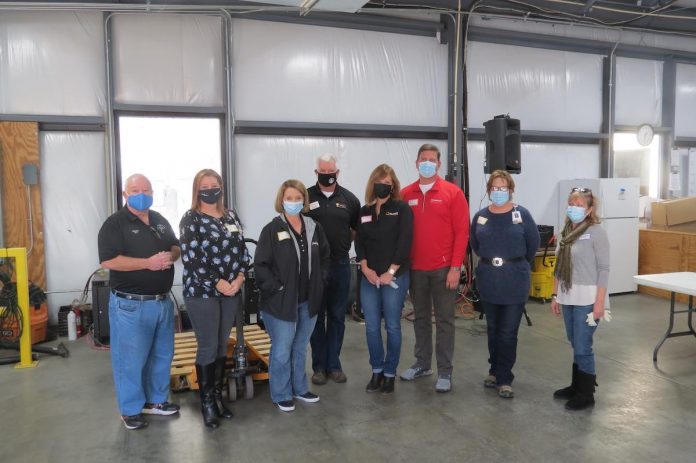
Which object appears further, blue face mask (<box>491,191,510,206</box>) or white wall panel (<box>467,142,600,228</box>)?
white wall panel (<box>467,142,600,228</box>)

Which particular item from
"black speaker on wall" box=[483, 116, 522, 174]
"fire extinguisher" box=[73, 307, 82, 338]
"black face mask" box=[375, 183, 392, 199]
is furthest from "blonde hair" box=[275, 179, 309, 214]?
"black speaker on wall" box=[483, 116, 522, 174]

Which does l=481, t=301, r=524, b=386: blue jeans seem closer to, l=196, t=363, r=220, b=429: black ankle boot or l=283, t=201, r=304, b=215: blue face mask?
l=283, t=201, r=304, b=215: blue face mask

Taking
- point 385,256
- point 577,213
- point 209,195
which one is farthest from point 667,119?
point 209,195

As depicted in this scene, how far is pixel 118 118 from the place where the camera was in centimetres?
565

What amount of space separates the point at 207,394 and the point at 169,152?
11.2 feet

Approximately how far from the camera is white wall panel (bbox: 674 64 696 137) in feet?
26.7

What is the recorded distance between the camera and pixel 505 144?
5.99m

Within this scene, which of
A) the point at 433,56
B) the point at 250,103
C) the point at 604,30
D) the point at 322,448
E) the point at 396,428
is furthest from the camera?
the point at 604,30

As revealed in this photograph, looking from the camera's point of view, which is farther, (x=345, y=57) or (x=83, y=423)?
(x=345, y=57)

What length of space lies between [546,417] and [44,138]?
5.30m

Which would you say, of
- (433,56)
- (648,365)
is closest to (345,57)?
(433,56)

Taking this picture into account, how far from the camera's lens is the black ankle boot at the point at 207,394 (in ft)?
10.4

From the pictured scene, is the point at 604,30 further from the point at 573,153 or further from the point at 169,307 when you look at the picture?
the point at 169,307

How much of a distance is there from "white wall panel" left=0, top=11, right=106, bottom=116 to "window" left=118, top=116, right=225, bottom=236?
0.44m
